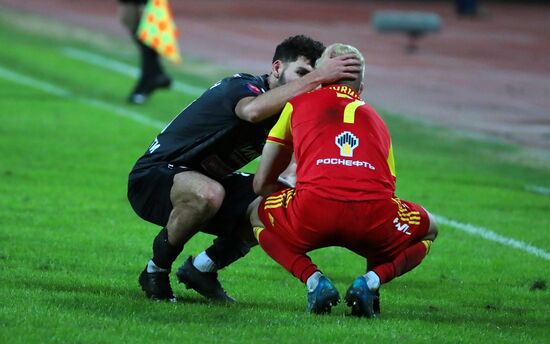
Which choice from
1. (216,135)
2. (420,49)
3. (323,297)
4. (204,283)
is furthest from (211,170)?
(420,49)

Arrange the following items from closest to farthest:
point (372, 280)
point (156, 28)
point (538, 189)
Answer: point (372, 280) < point (538, 189) < point (156, 28)

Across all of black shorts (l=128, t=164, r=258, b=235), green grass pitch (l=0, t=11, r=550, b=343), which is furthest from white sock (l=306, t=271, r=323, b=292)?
black shorts (l=128, t=164, r=258, b=235)

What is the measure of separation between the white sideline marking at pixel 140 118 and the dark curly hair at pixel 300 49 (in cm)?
299

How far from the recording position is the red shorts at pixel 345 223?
6.82m

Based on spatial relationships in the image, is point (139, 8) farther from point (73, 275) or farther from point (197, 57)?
point (73, 275)

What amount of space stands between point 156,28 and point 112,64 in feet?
17.9

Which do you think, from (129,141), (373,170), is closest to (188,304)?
(373,170)

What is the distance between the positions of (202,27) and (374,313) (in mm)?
26826

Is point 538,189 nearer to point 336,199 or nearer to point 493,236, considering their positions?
point 493,236

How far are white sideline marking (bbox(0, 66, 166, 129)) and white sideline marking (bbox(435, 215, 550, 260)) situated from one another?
254 inches

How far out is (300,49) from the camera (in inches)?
289

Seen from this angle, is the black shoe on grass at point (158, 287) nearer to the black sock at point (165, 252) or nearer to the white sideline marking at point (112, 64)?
the black sock at point (165, 252)

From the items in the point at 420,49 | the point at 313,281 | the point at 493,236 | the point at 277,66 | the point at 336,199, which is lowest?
the point at 420,49

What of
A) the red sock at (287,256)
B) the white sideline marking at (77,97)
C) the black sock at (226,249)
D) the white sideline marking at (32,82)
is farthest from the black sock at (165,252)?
the white sideline marking at (32,82)
